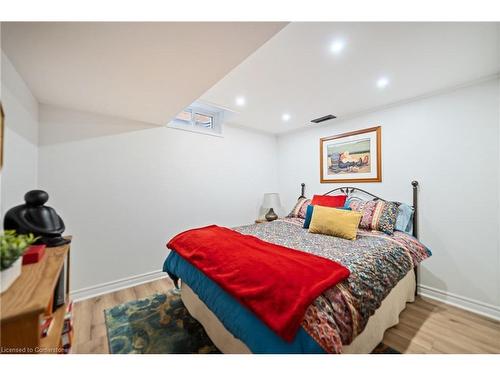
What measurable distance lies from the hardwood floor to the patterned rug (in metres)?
0.10

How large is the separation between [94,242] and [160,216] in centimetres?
78

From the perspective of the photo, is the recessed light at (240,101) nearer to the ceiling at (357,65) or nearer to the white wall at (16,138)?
the ceiling at (357,65)

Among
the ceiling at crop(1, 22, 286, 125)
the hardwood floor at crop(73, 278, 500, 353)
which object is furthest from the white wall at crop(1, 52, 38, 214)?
the hardwood floor at crop(73, 278, 500, 353)

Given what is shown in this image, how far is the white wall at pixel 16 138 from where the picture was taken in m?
1.39

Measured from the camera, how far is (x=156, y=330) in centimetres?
176

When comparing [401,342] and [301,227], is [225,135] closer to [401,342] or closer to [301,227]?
[301,227]

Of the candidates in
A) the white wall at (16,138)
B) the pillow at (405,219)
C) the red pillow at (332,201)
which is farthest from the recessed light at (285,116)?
the white wall at (16,138)

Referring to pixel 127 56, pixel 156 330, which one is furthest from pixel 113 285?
pixel 127 56

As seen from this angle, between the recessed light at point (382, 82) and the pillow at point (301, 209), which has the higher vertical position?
the recessed light at point (382, 82)

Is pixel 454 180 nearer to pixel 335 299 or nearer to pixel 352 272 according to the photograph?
pixel 352 272

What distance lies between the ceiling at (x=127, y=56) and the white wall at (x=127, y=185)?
52cm
